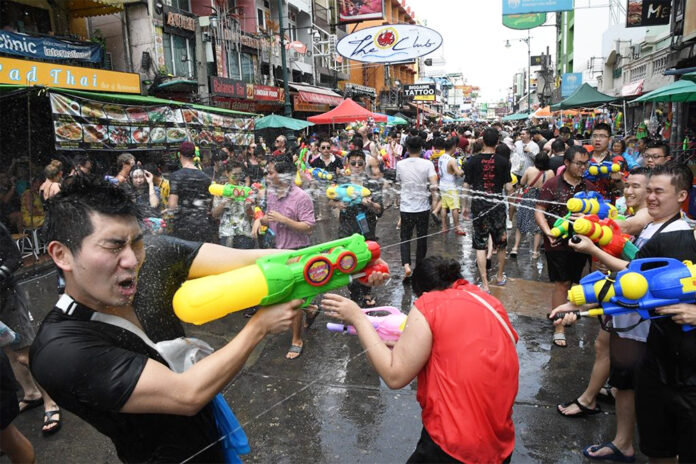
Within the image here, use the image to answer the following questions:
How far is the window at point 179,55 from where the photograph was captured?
1617cm

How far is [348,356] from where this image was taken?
426 cm

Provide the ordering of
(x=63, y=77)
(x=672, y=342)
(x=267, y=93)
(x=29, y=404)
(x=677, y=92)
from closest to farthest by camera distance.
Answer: (x=672, y=342)
(x=29, y=404)
(x=677, y=92)
(x=63, y=77)
(x=267, y=93)

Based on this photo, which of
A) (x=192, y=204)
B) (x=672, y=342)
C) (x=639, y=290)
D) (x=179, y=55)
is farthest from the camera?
(x=179, y=55)

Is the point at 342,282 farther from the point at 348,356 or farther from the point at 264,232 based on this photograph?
the point at 264,232

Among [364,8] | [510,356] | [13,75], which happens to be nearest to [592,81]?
[364,8]

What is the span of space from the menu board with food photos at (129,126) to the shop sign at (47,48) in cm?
299

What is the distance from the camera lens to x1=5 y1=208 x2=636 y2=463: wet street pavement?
3047 millimetres

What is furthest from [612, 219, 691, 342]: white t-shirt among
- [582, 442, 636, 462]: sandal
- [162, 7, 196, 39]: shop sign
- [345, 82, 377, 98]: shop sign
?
[345, 82, 377, 98]: shop sign

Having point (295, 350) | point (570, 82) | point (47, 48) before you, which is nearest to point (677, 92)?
point (295, 350)

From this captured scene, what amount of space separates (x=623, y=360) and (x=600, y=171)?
2722 mm

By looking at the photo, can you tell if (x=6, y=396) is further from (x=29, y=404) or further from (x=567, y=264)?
(x=567, y=264)

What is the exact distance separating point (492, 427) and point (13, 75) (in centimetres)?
1038

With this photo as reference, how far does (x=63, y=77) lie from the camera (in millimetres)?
9727

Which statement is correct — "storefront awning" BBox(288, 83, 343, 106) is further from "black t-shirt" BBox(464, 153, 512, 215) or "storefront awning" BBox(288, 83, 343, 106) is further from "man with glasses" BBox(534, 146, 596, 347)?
"man with glasses" BBox(534, 146, 596, 347)
